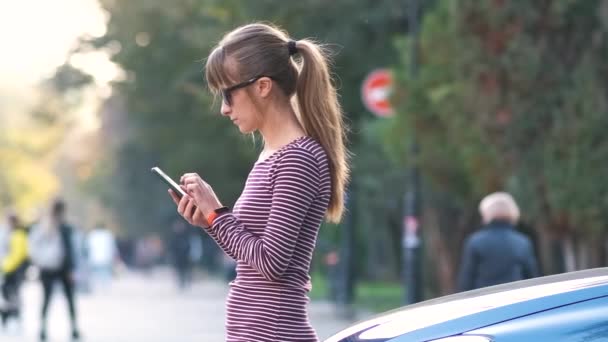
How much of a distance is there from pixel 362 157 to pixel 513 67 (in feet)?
31.0

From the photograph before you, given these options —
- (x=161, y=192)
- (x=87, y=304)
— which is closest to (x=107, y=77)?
(x=87, y=304)

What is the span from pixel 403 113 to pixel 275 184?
15.6 meters

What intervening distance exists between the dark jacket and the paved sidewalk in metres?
4.33

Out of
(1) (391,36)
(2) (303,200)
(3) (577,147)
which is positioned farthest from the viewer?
(1) (391,36)

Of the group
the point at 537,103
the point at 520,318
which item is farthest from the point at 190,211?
the point at 537,103

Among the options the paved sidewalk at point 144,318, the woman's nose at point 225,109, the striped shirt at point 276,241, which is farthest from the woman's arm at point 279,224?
the paved sidewalk at point 144,318

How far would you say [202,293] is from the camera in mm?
36500

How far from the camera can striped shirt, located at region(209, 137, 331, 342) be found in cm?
383

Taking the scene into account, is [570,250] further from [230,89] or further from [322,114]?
[230,89]

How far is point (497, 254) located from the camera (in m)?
10.6

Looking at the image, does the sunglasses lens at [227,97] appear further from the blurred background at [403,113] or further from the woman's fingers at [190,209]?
the blurred background at [403,113]

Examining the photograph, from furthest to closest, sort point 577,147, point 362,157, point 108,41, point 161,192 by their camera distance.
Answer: point 161,192
point 108,41
point 362,157
point 577,147

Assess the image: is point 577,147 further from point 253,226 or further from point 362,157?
point 253,226

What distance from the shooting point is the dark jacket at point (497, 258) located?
1058 centimetres
